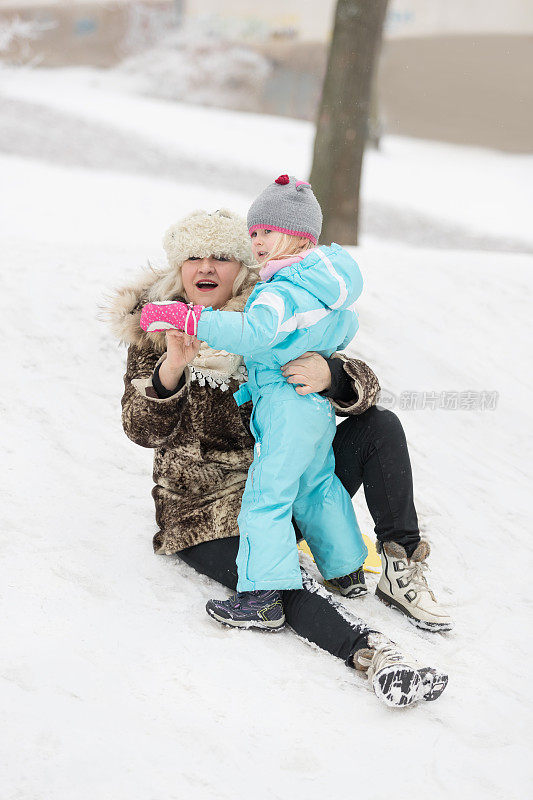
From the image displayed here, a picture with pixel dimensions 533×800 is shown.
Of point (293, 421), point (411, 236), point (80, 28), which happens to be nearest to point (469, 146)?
point (411, 236)

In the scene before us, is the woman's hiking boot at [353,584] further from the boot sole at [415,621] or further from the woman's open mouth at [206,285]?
the woman's open mouth at [206,285]

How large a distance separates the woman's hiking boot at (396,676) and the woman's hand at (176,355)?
1001 millimetres

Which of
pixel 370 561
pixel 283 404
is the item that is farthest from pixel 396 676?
pixel 370 561

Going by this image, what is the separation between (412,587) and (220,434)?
2.79 ft

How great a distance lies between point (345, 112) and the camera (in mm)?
6867

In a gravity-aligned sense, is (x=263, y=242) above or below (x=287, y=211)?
below

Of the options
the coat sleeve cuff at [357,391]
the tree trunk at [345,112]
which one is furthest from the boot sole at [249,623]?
the tree trunk at [345,112]

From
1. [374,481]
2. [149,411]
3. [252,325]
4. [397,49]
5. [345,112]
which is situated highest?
[397,49]

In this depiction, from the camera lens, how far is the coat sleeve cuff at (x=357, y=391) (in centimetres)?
268

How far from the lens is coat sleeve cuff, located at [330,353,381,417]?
8.78 feet

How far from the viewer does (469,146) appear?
2020 centimetres

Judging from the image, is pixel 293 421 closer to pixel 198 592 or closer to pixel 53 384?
pixel 198 592

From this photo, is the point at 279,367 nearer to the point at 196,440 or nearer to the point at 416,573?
the point at 196,440

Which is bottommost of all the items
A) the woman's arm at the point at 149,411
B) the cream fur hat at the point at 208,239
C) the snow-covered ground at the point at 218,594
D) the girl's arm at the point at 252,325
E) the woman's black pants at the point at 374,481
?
the snow-covered ground at the point at 218,594
